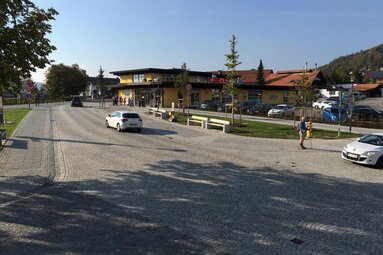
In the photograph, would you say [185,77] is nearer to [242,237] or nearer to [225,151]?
[225,151]

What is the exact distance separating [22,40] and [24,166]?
473cm

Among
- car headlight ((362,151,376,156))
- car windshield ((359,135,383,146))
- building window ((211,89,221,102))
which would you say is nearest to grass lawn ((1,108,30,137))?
car headlight ((362,151,376,156))

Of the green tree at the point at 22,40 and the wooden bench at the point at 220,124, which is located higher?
the green tree at the point at 22,40

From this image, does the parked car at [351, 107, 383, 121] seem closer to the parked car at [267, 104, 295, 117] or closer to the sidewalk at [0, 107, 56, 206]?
the parked car at [267, 104, 295, 117]

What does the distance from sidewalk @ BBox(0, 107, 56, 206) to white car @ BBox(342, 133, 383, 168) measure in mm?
11038

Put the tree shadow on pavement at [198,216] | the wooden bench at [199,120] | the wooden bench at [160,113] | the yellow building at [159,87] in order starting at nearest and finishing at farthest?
the tree shadow on pavement at [198,216] < the wooden bench at [199,120] < the wooden bench at [160,113] < the yellow building at [159,87]

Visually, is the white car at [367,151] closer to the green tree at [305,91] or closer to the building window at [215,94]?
the green tree at [305,91]

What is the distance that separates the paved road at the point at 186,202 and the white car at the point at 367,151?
0.34 m

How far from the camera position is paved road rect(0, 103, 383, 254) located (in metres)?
6.54

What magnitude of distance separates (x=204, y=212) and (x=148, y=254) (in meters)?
2.40

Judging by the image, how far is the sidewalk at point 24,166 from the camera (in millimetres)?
10234

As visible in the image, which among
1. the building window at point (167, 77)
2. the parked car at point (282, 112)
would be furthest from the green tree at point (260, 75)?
the parked car at point (282, 112)

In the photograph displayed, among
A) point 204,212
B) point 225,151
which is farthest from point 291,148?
point 204,212

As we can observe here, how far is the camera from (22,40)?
432 inches
